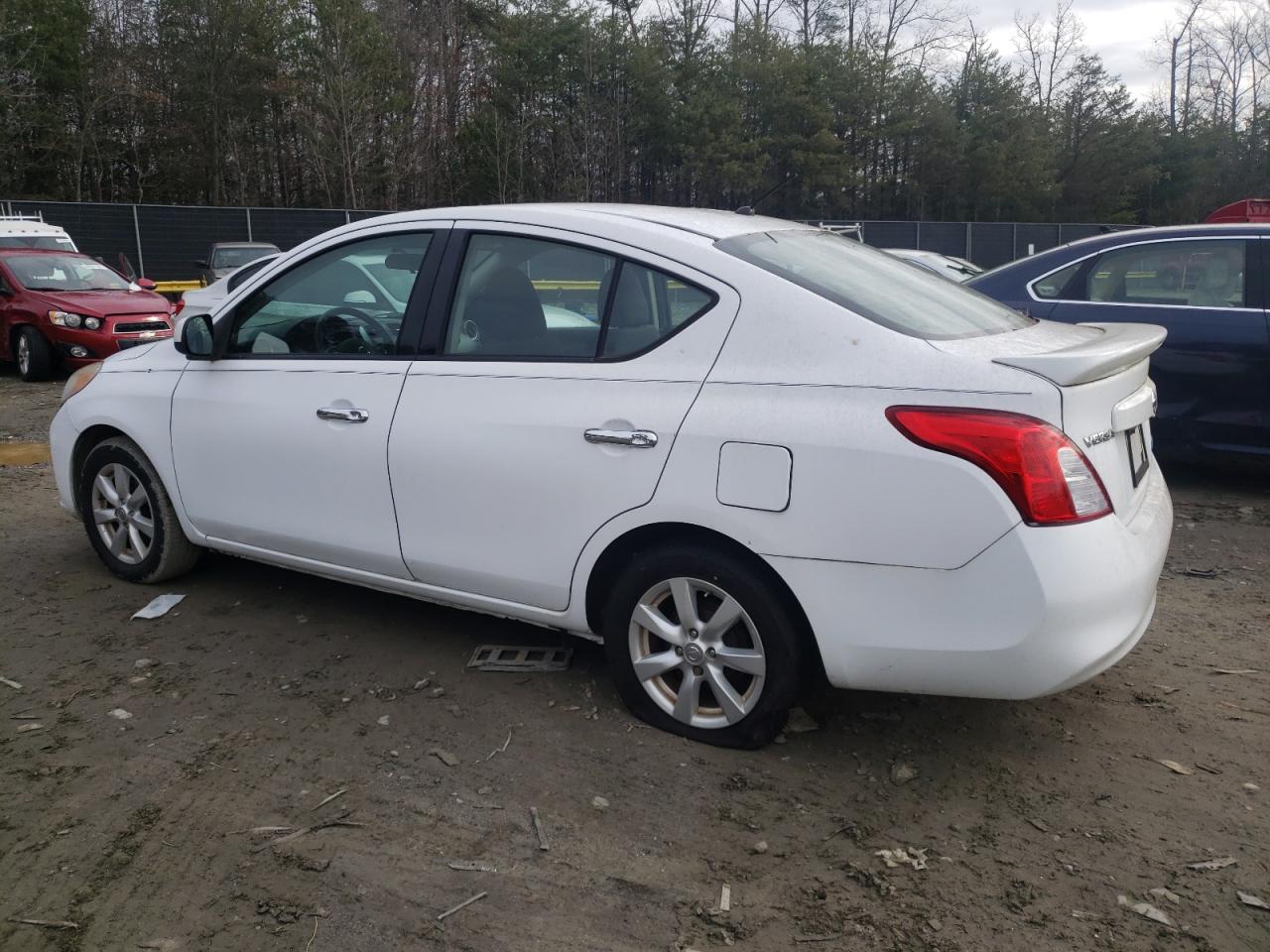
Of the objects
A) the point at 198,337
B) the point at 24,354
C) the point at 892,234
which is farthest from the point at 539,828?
the point at 892,234

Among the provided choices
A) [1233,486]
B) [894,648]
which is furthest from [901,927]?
[1233,486]

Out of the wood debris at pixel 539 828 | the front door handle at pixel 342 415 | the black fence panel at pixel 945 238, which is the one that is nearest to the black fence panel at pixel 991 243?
the black fence panel at pixel 945 238

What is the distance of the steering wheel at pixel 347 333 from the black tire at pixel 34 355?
34.1ft

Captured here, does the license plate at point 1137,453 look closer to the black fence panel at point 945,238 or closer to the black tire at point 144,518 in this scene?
the black tire at point 144,518

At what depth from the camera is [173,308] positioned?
45.6 feet

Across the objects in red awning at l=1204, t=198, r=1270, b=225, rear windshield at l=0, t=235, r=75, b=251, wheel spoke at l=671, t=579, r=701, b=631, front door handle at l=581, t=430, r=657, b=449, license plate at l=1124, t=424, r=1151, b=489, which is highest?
red awning at l=1204, t=198, r=1270, b=225

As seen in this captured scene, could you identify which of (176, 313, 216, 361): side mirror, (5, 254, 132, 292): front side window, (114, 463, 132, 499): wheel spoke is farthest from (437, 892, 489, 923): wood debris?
(5, 254, 132, 292): front side window

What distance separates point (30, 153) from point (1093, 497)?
1375 inches

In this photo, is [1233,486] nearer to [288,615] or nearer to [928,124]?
[288,615]

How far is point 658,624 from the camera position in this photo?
3402 millimetres

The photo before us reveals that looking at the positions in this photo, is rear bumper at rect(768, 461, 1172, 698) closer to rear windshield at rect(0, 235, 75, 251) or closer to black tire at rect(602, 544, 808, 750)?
black tire at rect(602, 544, 808, 750)

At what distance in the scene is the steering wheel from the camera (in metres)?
4.05

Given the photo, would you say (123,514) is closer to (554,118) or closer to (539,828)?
(539,828)

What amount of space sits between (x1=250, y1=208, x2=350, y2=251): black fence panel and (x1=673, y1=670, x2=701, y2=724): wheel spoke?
24781 mm
